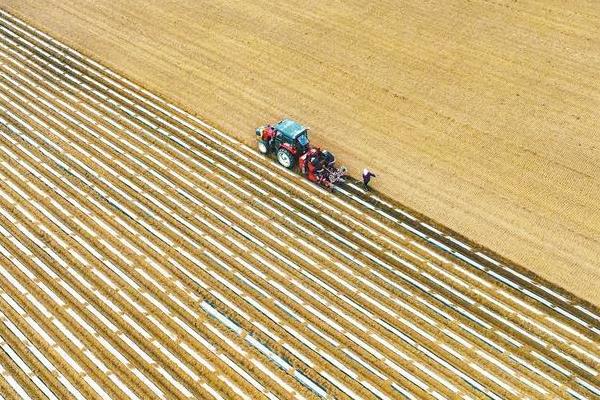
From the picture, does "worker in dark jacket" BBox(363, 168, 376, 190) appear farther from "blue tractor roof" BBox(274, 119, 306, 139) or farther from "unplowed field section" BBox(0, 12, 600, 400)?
"blue tractor roof" BBox(274, 119, 306, 139)

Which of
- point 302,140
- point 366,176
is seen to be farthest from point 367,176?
point 302,140

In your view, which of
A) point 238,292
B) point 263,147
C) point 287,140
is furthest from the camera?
point 263,147

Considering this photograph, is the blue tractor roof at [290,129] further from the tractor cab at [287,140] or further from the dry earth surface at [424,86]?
the dry earth surface at [424,86]

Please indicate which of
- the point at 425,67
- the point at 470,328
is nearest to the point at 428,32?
the point at 425,67

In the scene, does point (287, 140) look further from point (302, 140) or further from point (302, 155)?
point (302, 155)

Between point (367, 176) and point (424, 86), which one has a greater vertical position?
point (424, 86)

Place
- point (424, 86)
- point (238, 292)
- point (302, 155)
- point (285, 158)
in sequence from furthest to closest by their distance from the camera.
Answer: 1. point (424, 86)
2. point (285, 158)
3. point (302, 155)
4. point (238, 292)

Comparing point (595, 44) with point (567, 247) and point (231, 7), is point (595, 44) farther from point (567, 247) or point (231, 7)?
point (231, 7)

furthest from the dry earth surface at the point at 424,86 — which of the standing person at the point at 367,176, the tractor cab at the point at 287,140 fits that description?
the tractor cab at the point at 287,140
